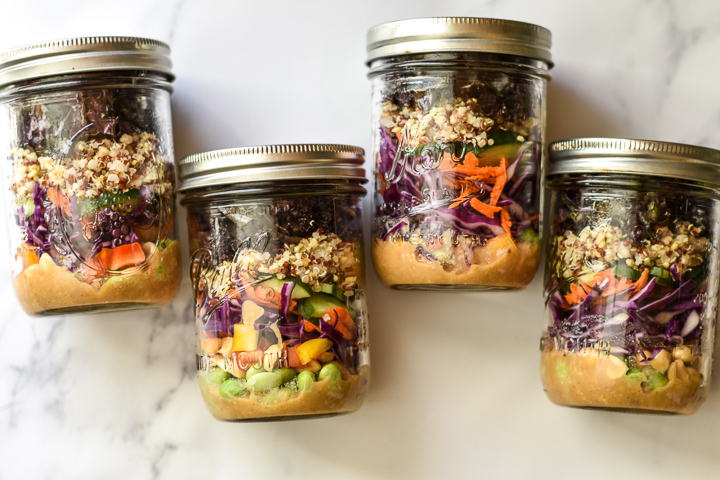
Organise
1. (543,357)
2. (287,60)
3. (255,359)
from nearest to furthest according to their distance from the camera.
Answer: (255,359), (543,357), (287,60)

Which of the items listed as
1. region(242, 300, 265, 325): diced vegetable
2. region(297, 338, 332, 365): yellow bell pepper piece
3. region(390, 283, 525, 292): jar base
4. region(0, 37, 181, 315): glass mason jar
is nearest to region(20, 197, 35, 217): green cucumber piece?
region(0, 37, 181, 315): glass mason jar

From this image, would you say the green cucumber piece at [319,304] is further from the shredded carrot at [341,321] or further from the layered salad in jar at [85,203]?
the layered salad in jar at [85,203]

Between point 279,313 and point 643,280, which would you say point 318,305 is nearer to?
point 279,313

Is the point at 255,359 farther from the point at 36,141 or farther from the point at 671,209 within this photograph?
the point at 671,209

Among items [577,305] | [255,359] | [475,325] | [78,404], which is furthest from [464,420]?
[78,404]

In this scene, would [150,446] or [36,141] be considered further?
[150,446]

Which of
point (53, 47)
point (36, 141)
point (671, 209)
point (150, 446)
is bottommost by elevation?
point (150, 446)

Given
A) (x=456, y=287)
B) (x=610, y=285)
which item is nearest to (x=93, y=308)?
(x=456, y=287)
